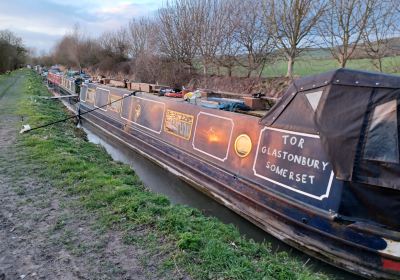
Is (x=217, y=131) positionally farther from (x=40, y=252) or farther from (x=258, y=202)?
(x=40, y=252)

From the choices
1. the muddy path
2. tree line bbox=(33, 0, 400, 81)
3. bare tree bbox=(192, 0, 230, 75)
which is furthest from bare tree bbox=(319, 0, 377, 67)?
the muddy path

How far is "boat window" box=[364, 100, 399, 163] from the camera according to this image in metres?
3.35

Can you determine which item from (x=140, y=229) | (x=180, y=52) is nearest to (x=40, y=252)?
(x=140, y=229)

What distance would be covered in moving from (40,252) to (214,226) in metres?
1.75

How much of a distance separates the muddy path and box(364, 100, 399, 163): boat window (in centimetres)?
223

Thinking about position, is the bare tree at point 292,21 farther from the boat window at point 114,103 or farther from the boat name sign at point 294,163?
the boat name sign at point 294,163

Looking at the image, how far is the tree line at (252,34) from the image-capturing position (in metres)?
11.4

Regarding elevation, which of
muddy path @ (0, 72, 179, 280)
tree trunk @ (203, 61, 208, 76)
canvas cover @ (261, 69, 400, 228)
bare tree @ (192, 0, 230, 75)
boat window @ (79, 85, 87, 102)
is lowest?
muddy path @ (0, 72, 179, 280)

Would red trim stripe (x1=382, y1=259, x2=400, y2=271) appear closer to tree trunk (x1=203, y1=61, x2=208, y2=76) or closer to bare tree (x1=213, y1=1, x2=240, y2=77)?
bare tree (x1=213, y1=1, x2=240, y2=77)

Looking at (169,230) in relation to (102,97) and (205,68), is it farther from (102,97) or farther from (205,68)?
(205,68)

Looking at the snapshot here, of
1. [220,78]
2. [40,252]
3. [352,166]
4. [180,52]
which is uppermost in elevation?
[180,52]

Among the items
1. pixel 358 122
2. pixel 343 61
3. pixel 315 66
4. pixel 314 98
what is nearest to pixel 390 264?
pixel 358 122

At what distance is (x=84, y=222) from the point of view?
3.60 meters

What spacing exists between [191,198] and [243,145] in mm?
1639
